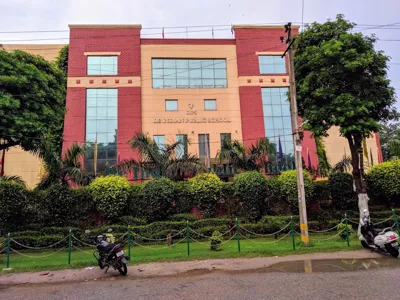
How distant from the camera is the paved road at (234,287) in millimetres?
6078

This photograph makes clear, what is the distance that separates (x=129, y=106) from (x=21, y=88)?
12.4 metres

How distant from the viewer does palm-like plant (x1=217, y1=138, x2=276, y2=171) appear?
17.7 meters

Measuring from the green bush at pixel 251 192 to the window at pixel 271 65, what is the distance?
47.8 ft

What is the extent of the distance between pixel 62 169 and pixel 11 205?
2.73 m

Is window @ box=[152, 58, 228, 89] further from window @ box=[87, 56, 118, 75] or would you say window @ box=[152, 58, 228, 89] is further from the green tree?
the green tree

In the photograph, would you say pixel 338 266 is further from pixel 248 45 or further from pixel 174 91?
pixel 248 45

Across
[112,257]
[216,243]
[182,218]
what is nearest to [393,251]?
[216,243]

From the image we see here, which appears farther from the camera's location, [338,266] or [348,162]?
[348,162]

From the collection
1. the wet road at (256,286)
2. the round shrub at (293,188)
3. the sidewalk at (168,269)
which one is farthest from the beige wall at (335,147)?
the wet road at (256,286)

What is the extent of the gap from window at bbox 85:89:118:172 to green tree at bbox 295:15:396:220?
53.9 feet

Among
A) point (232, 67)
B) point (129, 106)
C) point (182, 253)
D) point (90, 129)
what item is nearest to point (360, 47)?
point (182, 253)

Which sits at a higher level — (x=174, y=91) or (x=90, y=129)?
(x=174, y=91)

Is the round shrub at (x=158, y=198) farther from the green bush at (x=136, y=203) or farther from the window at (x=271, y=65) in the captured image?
the window at (x=271, y=65)

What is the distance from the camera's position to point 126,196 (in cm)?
1563
